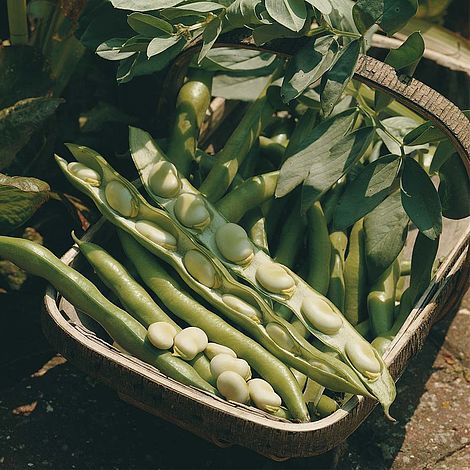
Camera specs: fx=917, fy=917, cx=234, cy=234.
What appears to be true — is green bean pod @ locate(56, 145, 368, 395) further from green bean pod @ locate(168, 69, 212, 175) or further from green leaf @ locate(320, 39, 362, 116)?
green leaf @ locate(320, 39, 362, 116)

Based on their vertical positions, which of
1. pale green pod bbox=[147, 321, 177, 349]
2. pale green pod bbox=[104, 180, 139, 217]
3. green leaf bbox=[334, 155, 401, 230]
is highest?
green leaf bbox=[334, 155, 401, 230]

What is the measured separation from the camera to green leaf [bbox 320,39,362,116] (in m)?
1.68

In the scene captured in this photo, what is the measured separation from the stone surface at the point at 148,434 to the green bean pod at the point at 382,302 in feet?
0.86

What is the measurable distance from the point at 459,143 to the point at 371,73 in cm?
21

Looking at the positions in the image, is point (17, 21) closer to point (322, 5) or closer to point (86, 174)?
point (86, 174)

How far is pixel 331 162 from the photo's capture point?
68.5 inches

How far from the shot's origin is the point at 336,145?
5.77ft

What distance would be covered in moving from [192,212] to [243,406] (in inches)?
15.8

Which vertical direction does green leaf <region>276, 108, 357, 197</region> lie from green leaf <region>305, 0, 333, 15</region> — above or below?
below

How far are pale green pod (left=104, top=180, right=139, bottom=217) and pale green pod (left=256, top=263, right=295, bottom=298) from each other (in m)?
0.28

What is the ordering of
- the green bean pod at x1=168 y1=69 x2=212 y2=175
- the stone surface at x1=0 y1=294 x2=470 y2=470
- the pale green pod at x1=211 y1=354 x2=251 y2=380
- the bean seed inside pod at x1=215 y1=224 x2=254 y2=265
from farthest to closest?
the green bean pod at x1=168 y1=69 x2=212 y2=175 < the stone surface at x1=0 y1=294 x2=470 y2=470 < the bean seed inside pod at x1=215 y1=224 x2=254 y2=265 < the pale green pod at x1=211 y1=354 x2=251 y2=380

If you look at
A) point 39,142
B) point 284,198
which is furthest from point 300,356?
point 39,142

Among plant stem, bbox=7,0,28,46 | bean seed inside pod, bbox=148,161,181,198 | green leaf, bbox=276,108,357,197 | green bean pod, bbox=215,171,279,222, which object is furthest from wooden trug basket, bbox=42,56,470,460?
plant stem, bbox=7,0,28,46

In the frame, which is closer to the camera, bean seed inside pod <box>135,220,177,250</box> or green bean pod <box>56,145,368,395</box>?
green bean pod <box>56,145,368,395</box>
